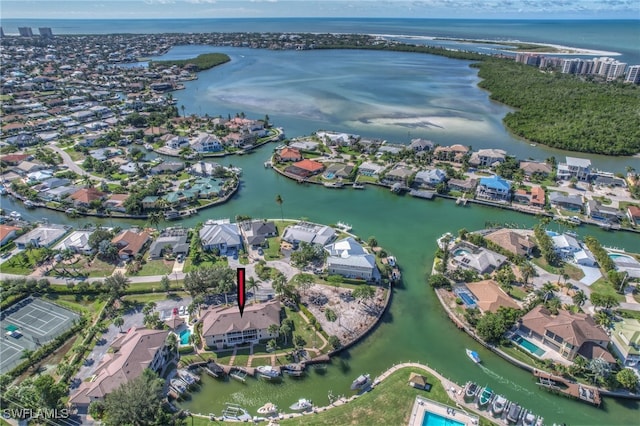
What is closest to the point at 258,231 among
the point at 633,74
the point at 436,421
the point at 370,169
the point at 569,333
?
the point at 370,169

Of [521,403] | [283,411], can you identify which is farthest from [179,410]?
[521,403]

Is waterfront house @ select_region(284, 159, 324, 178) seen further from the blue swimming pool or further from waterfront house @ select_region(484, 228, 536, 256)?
the blue swimming pool

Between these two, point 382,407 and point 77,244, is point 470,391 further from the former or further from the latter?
point 77,244

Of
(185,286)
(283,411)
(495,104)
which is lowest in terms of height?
(283,411)

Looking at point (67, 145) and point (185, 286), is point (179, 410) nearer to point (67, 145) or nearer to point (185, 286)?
point (185, 286)

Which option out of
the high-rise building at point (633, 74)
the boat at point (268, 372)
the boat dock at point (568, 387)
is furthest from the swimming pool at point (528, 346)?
the high-rise building at point (633, 74)


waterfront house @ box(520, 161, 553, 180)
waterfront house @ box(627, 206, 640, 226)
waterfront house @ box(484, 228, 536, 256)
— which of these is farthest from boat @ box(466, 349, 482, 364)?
waterfront house @ box(520, 161, 553, 180)
